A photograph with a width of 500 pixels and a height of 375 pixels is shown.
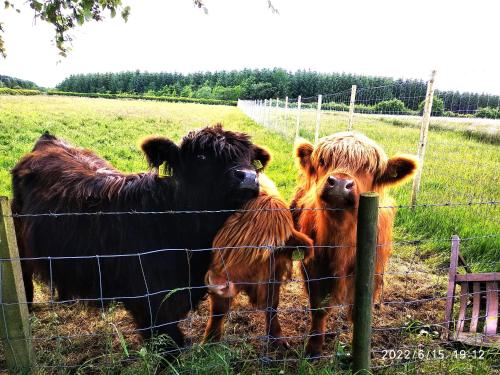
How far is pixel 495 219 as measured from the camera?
237 inches

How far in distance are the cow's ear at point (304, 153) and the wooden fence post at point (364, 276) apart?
3.56ft

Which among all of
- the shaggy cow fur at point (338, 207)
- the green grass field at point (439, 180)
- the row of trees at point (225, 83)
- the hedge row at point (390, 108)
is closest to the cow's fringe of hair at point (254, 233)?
the shaggy cow fur at point (338, 207)

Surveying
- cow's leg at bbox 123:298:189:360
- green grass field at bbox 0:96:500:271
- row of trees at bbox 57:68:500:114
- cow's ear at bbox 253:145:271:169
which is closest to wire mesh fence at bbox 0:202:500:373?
cow's leg at bbox 123:298:189:360

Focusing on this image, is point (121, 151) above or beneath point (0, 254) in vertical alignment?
beneath

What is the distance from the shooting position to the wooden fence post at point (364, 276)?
2.40 meters

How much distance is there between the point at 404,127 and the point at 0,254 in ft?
29.5

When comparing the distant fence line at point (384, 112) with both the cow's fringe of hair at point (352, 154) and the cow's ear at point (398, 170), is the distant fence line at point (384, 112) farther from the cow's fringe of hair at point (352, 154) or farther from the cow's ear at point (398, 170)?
the cow's fringe of hair at point (352, 154)

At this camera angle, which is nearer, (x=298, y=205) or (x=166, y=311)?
(x=166, y=311)

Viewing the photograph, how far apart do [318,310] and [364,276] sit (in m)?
0.90

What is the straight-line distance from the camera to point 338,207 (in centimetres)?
285

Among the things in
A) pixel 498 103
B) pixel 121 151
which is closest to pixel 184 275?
pixel 498 103

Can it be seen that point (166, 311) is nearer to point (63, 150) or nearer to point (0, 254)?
point (0, 254)

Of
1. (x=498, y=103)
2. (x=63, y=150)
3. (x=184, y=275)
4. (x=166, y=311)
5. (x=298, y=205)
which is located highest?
(x=498, y=103)

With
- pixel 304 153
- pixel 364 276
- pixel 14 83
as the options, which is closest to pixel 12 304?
pixel 364 276
